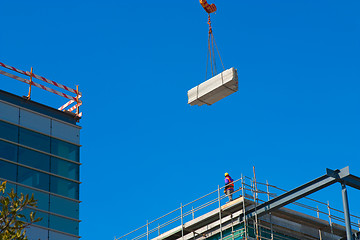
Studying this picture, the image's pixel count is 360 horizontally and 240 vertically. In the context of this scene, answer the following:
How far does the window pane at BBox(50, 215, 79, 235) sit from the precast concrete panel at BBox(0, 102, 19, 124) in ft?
15.9

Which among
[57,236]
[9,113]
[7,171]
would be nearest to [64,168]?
[7,171]

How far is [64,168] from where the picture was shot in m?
33.7

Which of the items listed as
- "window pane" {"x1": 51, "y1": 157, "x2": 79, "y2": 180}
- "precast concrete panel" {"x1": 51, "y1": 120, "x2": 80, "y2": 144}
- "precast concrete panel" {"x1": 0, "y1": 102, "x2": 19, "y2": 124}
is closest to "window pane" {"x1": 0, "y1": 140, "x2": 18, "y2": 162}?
"precast concrete panel" {"x1": 0, "y1": 102, "x2": 19, "y2": 124}

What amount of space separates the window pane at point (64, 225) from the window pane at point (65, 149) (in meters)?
→ 3.15

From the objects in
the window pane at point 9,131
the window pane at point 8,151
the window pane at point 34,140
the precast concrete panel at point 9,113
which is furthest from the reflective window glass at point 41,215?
the precast concrete panel at point 9,113

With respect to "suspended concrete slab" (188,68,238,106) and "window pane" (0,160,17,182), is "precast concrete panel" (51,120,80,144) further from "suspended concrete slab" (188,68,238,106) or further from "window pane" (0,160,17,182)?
"suspended concrete slab" (188,68,238,106)

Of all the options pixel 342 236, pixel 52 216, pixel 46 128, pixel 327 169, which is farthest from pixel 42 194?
pixel 342 236

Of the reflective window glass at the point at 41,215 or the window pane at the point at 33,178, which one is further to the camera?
the window pane at the point at 33,178

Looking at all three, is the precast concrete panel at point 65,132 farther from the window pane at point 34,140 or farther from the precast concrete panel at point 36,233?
the precast concrete panel at point 36,233

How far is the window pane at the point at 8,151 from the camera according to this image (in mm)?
31817

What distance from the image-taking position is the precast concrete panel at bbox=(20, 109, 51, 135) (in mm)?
33156

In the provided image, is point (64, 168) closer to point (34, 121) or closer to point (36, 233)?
point (34, 121)

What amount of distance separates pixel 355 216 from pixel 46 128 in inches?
680

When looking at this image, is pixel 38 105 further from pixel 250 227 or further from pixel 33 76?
pixel 250 227
